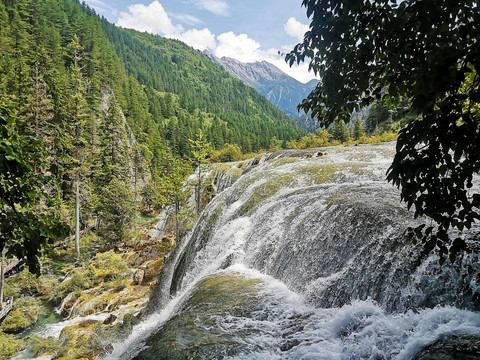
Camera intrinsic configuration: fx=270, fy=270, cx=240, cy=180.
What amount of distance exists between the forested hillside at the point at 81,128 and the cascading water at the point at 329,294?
3175 mm

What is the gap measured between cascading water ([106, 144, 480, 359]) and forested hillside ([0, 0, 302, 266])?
317 centimetres

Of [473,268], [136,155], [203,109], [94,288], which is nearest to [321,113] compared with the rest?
[473,268]

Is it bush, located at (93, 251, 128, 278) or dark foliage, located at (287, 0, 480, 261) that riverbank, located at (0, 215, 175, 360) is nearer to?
bush, located at (93, 251, 128, 278)

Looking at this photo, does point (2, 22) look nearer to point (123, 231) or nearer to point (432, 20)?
point (123, 231)

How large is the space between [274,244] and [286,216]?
114cm

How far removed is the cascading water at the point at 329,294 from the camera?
132 inches

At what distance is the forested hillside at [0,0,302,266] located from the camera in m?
20.2

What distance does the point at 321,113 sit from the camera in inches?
138

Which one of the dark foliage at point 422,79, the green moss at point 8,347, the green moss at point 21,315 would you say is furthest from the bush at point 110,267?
the dark foliage at point 422,79

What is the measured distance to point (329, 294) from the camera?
15.9 ft

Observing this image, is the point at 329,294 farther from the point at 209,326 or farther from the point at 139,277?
the point at 139,277

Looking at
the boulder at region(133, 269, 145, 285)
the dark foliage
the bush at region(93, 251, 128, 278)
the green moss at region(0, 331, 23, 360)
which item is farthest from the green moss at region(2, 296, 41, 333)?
the dark foliage

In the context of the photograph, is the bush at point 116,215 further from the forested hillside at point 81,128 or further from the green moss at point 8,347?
the green moss at point 8,347

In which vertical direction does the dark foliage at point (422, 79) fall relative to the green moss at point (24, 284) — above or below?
above
